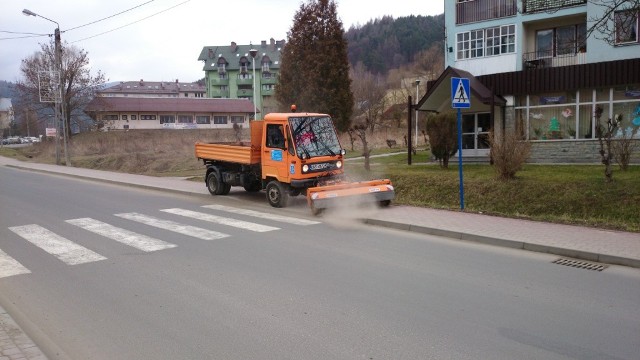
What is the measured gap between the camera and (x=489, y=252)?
8.08 meters

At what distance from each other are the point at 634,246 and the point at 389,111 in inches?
1994

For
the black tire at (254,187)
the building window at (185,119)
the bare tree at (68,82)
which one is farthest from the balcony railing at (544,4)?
the building window at (185,119)

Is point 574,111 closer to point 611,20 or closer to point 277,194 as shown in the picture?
point 611,20

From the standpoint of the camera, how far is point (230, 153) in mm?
14695

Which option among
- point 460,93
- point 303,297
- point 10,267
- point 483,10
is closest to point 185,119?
point 483,10

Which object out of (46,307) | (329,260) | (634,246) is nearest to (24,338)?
(46,307)

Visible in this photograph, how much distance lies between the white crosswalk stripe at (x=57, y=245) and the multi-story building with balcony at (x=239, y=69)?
9574 cm

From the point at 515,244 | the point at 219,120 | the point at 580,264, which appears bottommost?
the point at 580,264

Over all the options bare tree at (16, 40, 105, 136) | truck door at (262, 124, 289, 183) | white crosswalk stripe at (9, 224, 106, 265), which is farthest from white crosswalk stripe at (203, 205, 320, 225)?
bare tree at (16, 40, 105, 136)

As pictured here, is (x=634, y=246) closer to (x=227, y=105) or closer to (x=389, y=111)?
(x=389, y=111)

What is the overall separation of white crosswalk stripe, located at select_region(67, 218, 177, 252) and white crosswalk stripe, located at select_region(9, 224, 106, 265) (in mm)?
694

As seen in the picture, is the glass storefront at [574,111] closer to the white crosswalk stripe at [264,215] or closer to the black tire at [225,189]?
the black tire at [225,189]

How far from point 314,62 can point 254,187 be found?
17.0 metres

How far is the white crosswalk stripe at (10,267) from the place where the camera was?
7.06 m
